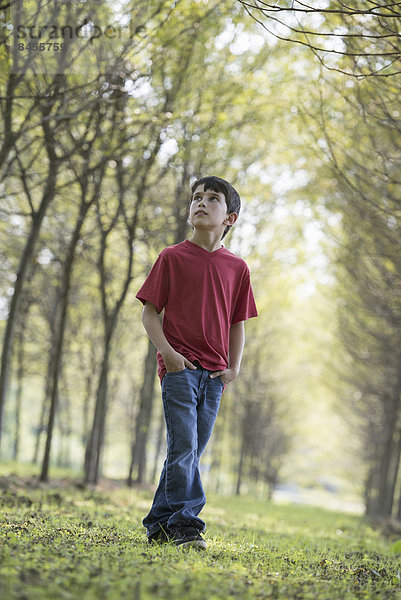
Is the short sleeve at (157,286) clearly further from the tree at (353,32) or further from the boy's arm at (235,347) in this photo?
the tree at (353,32)

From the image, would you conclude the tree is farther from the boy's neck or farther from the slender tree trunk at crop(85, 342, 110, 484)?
the slender tree trunk at crop(85, 342, 110, 484)

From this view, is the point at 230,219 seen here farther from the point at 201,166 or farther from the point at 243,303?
the point at 201,166

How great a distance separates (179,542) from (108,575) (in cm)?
101

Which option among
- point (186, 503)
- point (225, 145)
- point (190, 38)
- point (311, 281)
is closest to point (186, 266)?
point (186, 503)

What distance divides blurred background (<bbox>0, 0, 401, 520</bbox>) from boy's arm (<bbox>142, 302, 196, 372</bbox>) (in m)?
1.78

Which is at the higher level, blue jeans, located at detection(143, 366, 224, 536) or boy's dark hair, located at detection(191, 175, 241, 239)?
boy's dark hair, located at detection(191, 175, 241, 239)

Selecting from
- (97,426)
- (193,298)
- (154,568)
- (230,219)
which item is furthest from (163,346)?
(97,426)

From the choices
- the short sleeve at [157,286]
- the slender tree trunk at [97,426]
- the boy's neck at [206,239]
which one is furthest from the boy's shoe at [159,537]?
the slender tree trunk at [97,426]

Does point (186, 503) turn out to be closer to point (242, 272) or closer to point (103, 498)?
point (242, 272)

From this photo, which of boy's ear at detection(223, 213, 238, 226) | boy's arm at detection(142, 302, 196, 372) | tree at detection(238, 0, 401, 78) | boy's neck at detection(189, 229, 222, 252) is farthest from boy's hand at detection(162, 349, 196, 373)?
tree at detection(238, 0, 401, 78)

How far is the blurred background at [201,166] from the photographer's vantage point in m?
5.64

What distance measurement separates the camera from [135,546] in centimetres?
318

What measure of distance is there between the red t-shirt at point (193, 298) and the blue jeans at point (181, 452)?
0.13 m

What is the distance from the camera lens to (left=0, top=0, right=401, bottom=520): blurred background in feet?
18.5
